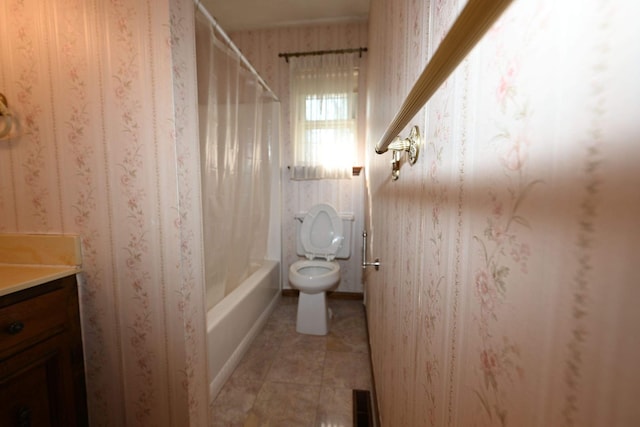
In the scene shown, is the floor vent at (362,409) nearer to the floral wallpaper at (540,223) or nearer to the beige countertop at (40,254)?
the floral wallpaper at (540,223)

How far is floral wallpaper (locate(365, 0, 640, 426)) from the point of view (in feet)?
0.47

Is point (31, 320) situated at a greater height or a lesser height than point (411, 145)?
lesser

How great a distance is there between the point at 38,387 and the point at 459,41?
143 centimetres

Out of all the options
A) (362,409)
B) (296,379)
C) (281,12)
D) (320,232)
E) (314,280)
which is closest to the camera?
(362,409)

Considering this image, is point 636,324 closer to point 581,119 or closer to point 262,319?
point 581,119

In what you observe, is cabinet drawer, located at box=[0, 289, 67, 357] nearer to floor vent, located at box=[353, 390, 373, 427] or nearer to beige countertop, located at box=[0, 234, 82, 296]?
beige countertop, located at box=[0, 234, 82, 296]

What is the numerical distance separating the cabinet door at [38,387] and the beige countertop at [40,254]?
0.25 meters

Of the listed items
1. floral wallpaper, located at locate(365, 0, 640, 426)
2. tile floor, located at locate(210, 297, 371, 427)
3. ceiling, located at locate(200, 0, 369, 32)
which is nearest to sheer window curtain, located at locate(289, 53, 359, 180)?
ceiling, located at locate(200, 0, 369, 32)

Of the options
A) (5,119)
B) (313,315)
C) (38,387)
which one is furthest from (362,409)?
(5,119)

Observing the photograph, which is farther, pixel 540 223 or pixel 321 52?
Answer: pixel 321 52

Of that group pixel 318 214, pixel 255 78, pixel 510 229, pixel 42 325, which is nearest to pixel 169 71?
pixel 42 325

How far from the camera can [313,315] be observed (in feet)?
6.81

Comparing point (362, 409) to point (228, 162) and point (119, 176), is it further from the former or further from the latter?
point (228, 162)

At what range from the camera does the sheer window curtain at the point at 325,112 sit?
251 centimetres
